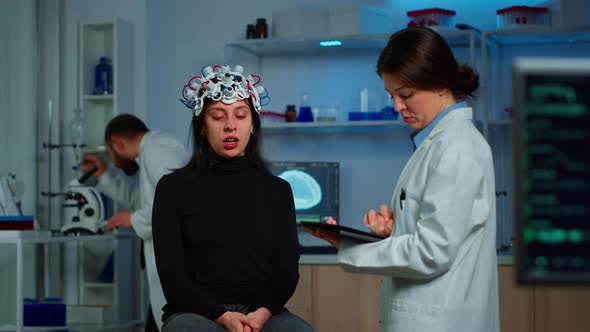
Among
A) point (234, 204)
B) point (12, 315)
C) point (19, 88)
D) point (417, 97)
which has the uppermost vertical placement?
point (19, 88)

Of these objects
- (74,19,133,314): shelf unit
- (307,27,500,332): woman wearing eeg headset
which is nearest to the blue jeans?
(307,27,500,332): woman wearing eeg headset

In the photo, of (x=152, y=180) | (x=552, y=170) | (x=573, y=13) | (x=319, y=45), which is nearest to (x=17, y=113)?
(x=152, y=180)

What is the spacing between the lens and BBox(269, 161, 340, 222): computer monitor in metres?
4.48

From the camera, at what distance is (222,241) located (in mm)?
2123

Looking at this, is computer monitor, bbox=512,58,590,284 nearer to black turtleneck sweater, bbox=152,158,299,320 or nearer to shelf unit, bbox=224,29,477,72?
black turtleneck sweater, bbox=152,158,299,320

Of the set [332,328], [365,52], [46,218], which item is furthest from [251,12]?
[332,328]

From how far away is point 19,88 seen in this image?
4715 millimetres

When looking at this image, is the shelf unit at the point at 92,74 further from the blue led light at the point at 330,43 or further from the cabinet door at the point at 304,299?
the cabinet door at the point at 304,299

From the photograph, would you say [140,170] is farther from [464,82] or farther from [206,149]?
[464,82]

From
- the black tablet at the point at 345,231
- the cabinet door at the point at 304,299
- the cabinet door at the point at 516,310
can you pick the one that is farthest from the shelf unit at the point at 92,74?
the black tablet at the point at 345,231

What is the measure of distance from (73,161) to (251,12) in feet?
4.27

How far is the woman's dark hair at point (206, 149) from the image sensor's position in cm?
226

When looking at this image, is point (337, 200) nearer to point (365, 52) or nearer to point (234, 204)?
point (365, 52)

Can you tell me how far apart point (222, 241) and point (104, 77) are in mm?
2789
